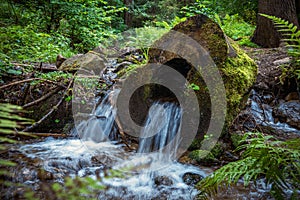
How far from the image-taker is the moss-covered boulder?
3.67m

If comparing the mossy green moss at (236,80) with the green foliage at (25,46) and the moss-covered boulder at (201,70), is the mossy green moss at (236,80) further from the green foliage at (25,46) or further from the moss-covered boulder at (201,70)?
the green foliage at (25,46)

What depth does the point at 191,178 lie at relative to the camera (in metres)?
3.09

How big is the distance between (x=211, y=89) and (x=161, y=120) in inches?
41.6

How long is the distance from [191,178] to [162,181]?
388 mm

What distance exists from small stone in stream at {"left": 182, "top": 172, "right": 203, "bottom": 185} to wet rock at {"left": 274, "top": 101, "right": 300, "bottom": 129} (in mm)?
2470

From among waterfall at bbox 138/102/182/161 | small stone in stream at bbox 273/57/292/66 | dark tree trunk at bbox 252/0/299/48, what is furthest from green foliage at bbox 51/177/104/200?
dark tree trunk at bbox 252/0/299/48

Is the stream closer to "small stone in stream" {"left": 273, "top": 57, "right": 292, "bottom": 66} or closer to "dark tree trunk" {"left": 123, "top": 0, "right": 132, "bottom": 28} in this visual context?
"small stone in stream" {"left": 273, "top": 57, "right": 292, "bottom": 66}

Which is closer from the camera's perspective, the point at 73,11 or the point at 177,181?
the point at 177,181

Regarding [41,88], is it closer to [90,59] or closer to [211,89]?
[90,59]

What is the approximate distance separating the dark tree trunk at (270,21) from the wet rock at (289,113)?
3089mm

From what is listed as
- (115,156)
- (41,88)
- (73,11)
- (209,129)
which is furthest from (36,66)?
(209,129)

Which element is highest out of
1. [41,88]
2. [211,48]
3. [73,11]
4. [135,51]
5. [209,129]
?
[73,11]

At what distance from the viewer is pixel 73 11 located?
7586 millimetres

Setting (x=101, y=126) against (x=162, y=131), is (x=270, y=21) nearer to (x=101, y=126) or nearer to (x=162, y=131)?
(x=162, y=131)
